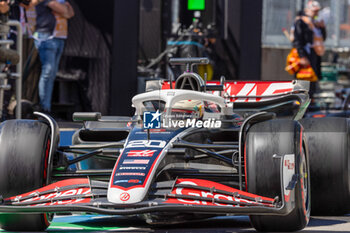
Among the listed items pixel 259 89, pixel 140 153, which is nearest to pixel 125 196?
pixel 140 153

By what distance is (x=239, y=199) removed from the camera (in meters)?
6.68

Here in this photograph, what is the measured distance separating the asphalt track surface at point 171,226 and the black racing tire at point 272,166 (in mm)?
346

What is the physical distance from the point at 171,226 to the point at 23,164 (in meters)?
1.33

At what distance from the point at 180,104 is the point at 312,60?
10.2 meters

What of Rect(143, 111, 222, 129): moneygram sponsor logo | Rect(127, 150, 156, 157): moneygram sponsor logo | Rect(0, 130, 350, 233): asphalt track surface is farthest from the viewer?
Rect(0, 130, 350, 233): asphalt track surface

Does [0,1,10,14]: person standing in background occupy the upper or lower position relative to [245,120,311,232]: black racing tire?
upper

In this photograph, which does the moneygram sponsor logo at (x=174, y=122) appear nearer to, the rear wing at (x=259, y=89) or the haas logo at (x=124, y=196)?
the haas logo at (x=124, y=196)

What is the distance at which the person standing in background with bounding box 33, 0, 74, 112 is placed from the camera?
13.7 metres

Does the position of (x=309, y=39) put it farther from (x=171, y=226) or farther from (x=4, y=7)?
(x=171, y=226)

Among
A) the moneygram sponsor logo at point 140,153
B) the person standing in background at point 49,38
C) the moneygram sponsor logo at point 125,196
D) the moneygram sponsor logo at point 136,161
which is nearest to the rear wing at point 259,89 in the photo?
the moneygram sponsor logo at point 140,153

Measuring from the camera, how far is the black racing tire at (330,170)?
8180mm

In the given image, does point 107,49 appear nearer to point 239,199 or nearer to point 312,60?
point 312,60

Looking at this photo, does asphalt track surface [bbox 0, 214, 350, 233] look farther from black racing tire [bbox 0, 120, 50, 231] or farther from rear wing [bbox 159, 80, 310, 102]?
rear wing [bbox 159, 80, 310, 102]

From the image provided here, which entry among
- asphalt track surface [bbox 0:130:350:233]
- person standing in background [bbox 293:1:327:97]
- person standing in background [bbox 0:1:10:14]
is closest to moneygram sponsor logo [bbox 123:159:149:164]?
asphalt track surface [bbox 0:130:350:233]
